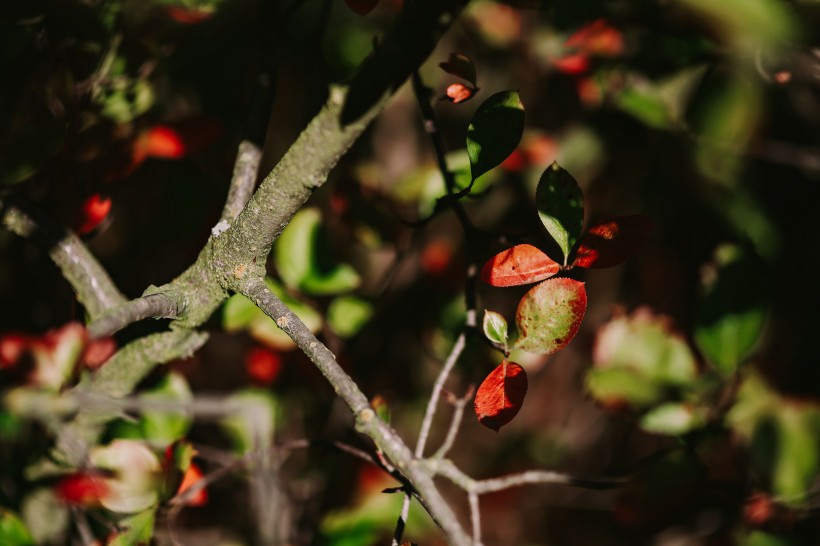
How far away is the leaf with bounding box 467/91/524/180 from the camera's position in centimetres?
51

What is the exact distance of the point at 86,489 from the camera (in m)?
0.58

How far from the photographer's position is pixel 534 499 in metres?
1.43

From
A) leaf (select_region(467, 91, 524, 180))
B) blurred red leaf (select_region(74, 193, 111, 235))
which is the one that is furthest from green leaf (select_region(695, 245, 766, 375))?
blurred red leaf (select_region(74, 193, 111, 235))

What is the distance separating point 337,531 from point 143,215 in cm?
63

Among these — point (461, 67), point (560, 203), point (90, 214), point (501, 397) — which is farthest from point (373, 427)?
point (90, 214)

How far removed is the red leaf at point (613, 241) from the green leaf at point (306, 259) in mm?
349

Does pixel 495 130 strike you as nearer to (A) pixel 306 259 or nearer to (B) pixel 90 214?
(A) pixel 306 259

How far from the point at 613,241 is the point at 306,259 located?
0.41 m

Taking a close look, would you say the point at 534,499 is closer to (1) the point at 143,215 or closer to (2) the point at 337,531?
(2) the point at 337,531

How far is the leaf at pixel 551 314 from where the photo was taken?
0.50m

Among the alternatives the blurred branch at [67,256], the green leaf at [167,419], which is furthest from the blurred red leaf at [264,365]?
the blurred branch at [67,256]

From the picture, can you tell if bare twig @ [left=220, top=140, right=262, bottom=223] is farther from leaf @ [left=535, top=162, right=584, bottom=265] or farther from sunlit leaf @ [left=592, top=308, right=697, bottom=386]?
sunlit leaf @ [left=592, top=308, right=697, bottom=386]

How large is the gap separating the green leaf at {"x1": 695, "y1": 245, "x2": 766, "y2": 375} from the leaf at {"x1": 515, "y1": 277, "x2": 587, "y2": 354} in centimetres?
36

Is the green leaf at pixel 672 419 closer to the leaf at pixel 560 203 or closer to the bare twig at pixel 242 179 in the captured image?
the leaf at pixel 560 203
